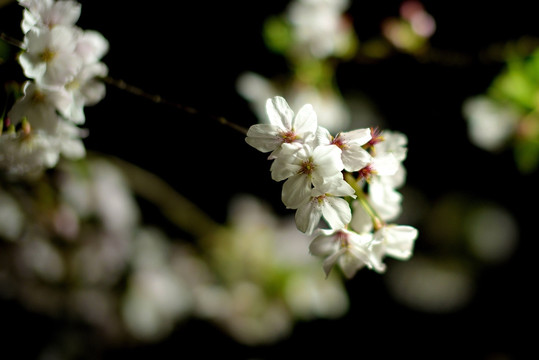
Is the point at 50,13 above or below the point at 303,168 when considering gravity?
above

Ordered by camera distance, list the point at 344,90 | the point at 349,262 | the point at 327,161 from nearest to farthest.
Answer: the point at 327,161 < the point at 349,262 < the point at 344,90

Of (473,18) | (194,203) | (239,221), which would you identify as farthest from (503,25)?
(194,203)

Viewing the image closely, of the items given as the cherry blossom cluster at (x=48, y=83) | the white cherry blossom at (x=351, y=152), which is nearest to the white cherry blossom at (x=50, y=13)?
the cherry blossom cluster at (x=48, y=83)

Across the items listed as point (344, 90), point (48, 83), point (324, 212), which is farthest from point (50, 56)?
point (344, 90)

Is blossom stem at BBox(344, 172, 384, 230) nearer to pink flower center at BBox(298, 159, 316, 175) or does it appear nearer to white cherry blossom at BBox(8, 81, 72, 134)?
pink flower center at BBox(298, 159, 316, 175)

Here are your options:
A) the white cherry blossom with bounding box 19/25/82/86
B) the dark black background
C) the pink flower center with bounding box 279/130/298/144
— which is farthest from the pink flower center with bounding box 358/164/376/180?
the dark black background

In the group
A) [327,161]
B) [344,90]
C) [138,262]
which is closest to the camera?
[327,161]

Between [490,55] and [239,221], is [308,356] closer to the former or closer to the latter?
[239,221]

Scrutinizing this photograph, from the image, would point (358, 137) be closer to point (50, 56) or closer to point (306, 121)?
point (306, 121)
